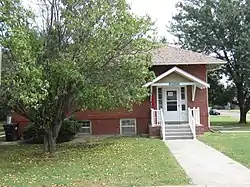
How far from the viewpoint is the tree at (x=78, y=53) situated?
46.7ft

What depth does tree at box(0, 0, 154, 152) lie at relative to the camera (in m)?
14.2

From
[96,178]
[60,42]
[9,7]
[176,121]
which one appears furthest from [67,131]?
[96,178]

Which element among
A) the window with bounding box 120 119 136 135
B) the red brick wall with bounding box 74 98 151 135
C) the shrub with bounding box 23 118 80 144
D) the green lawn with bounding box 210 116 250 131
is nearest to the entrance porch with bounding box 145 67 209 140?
the red brick wall with bounding box 74 98 151 135

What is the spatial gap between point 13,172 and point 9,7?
217 inches

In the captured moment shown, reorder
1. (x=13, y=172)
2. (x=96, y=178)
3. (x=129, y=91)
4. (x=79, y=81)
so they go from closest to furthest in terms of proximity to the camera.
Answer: (x=96, y=178) → (x=13, y=172) → (x=79, y=81) → (x=129, y=91)

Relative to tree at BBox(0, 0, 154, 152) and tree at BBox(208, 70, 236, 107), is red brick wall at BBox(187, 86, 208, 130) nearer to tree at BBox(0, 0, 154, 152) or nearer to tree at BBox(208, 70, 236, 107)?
tree at BBox(0, 0, 154, 152)

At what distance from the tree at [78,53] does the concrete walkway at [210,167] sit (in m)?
3.62

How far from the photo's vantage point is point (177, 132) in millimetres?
22250

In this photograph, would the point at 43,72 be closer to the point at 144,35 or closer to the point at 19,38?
the point at 19,38

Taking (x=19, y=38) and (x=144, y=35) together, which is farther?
(x=144, y=35)

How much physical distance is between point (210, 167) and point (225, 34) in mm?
28368

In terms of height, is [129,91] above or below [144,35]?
below

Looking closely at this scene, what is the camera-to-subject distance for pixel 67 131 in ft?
75.6

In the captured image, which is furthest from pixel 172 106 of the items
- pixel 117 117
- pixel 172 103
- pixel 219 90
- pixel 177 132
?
pixel 219 90
